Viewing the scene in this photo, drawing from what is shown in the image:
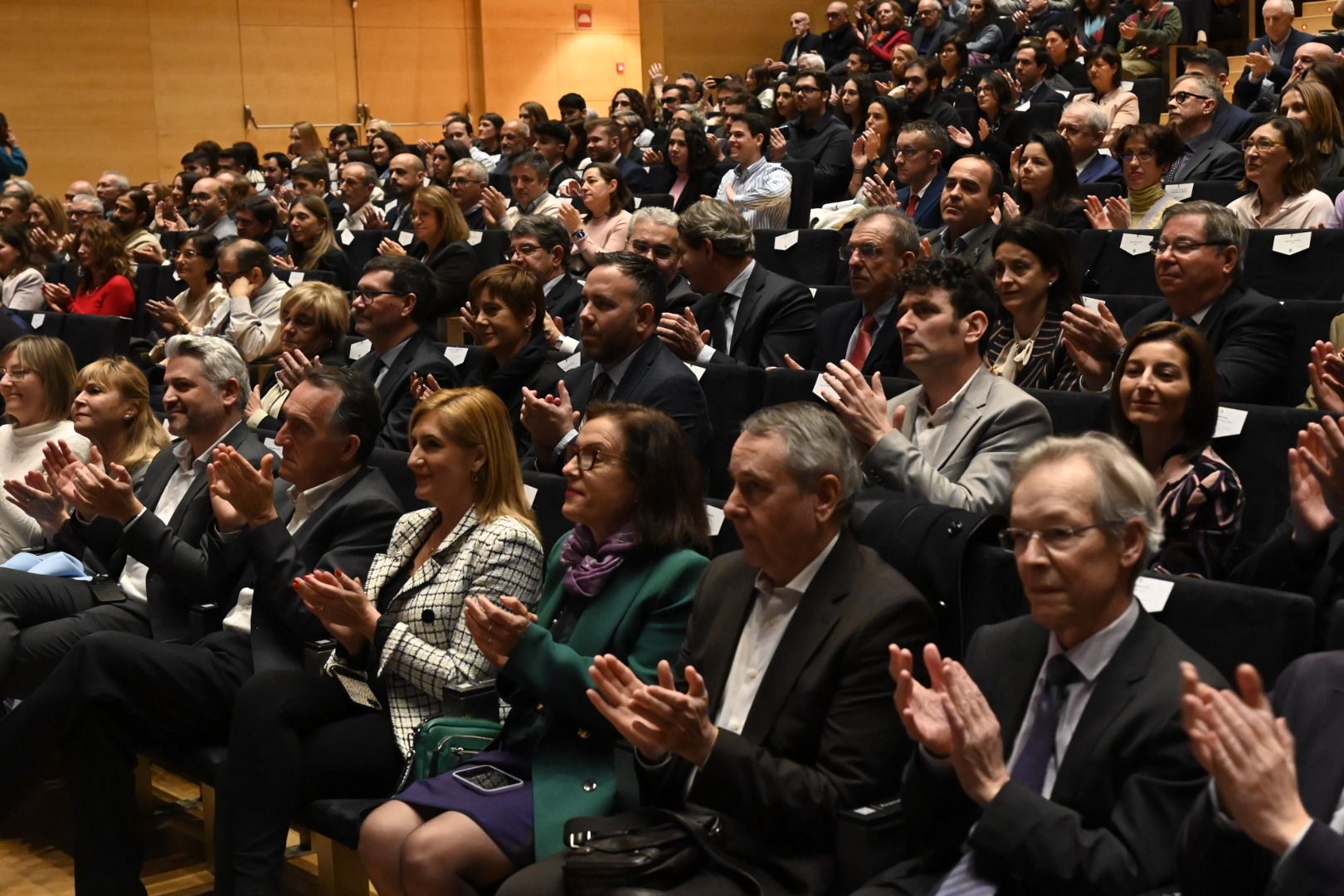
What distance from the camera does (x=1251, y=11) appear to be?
9484 millimetres

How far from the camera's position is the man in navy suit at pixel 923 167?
5336mm

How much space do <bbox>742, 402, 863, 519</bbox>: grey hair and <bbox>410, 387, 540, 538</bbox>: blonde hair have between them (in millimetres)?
654

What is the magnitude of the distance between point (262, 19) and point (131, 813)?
438 inches

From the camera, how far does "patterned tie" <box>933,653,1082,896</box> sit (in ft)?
5.82

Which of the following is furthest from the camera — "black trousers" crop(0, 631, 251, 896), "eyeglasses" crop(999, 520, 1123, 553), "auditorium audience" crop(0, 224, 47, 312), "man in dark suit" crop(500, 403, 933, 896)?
"auditorium audience" crop(0, 224, 47, 312)

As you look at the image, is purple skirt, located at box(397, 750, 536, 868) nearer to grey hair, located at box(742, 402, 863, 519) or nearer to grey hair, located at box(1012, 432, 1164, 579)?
grey hair, located at box(742, 402, 863, 519)

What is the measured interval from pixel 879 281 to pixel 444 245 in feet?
7.73

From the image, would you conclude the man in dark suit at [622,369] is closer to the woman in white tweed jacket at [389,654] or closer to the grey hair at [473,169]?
the woman in white tweed jacket at [389,654]

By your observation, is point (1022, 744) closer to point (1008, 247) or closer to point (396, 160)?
point (1008, 247)

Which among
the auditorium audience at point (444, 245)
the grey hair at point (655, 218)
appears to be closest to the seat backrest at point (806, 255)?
the grey hair at point (655, 218)

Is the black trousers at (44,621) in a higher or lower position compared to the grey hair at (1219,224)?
lower

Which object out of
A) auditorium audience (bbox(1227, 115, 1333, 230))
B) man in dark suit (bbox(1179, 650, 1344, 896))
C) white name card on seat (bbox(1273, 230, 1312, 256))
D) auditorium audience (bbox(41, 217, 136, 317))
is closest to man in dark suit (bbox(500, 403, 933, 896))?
man in dark suit (bbox(1179, 650, 1344, 896))

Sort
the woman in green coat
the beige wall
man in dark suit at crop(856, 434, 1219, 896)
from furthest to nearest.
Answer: the beige wall
the woman in green coat
man in dark suit at crop(856, 434, 1219, 896)

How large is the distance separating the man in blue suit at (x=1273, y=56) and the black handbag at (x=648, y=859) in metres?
6.50
